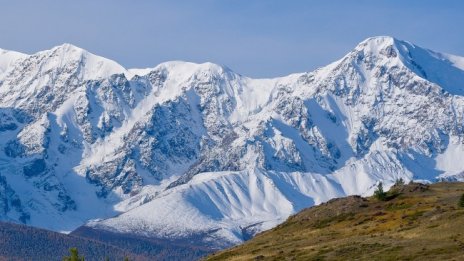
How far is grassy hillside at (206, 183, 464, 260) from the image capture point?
11619 centimetres

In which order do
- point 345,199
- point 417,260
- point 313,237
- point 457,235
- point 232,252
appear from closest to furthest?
point 417,260 → point 457,235 → point 313,237 → point 232,252 → point 345,199

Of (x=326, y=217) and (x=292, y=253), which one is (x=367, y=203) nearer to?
(x=326, y=217)

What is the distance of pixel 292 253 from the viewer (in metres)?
130

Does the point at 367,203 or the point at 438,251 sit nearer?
the point at 438,251

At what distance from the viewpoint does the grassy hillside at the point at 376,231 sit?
381 ft

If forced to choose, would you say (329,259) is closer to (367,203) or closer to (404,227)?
(404,227)

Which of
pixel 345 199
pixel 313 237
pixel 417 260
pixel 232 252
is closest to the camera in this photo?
pixel 417 260

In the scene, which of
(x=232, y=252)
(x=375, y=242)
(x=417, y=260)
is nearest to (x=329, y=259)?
(x=375, y=242)

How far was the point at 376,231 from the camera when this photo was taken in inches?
5226

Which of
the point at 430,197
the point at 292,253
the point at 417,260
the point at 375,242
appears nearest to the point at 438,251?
the point at 417,260

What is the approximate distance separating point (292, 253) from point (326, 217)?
24.2m

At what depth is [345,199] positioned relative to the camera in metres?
160

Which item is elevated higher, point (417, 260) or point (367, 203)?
point (367, 203)

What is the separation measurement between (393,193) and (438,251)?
46.9 meters
